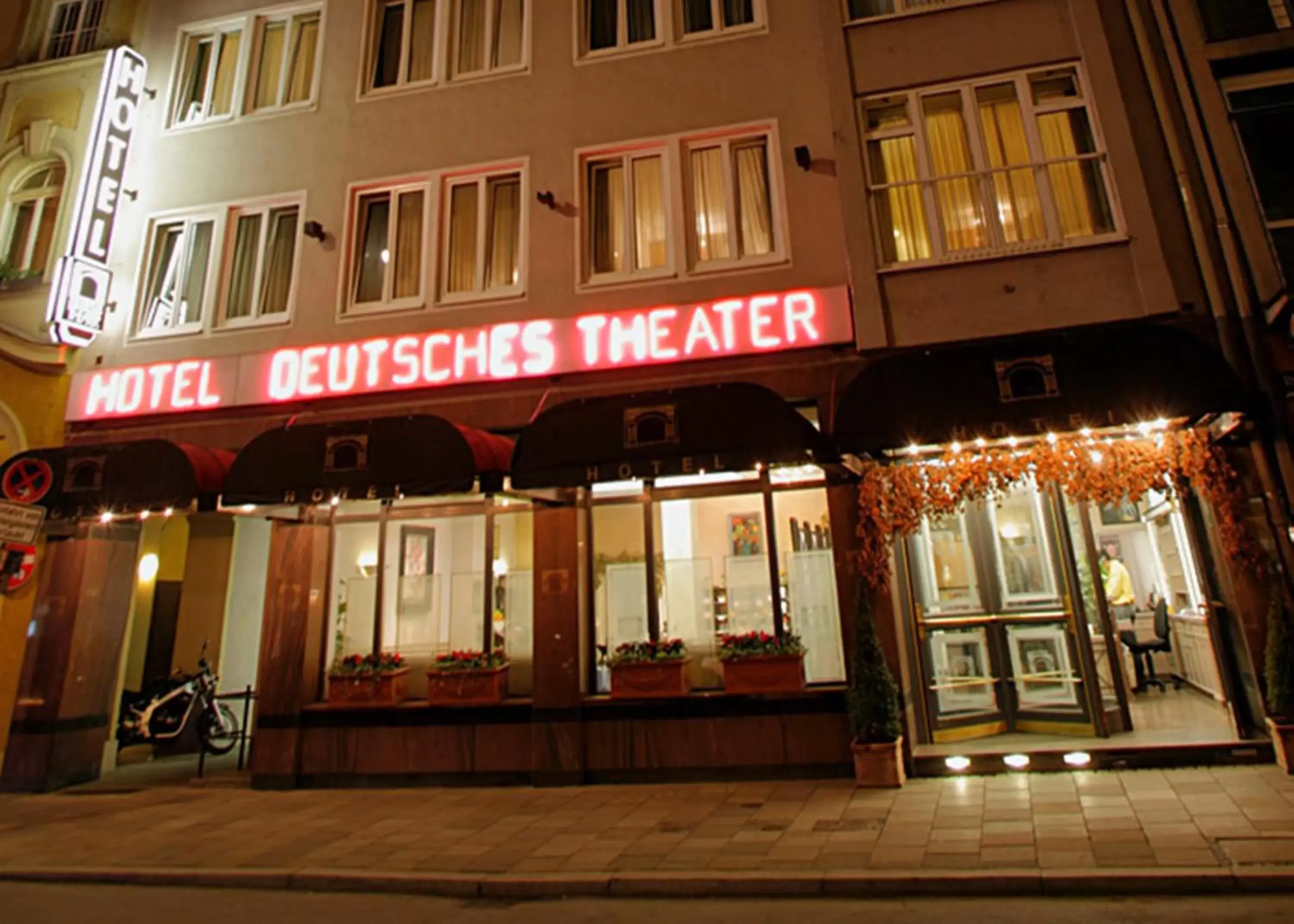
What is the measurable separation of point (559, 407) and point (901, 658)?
16.0ft

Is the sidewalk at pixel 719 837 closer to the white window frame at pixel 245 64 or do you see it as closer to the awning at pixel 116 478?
the awning at pixel 116 478

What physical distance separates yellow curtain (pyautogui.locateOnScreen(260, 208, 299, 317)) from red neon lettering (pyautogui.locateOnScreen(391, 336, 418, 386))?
2.34 m

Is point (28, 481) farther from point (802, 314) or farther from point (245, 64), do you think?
point (802, 314)

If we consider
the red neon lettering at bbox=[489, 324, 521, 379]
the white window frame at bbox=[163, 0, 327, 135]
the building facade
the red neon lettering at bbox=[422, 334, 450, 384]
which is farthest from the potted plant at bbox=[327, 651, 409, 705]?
the white window frame at bbox=[163, 0, 327, 135]

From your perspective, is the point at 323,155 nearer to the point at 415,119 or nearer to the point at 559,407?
the point at 415,119

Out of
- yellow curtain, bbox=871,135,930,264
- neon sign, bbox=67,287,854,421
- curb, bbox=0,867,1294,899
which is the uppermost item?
yellow curtain, bbox=871,135,930,264

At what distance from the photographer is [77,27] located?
1333 centimetres

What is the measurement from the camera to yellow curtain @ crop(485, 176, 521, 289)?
1073 cm

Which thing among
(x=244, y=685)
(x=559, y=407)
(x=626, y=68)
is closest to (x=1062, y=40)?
(x=626, y=68)

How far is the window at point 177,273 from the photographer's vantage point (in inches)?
458

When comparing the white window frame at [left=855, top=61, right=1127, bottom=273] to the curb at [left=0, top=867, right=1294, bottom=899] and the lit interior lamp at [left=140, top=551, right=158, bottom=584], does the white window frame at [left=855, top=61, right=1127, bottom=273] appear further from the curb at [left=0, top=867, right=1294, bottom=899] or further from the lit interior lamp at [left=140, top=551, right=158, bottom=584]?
the lit interior lamp at [left=140, top=551, right=158, bottom=584]

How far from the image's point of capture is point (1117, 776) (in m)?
7.58

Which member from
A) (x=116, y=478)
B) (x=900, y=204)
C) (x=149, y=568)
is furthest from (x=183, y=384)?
(x=900, y=204)

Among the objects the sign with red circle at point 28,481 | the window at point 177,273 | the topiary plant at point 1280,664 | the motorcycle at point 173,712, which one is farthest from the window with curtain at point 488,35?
the topiary plant at point 1280,664
